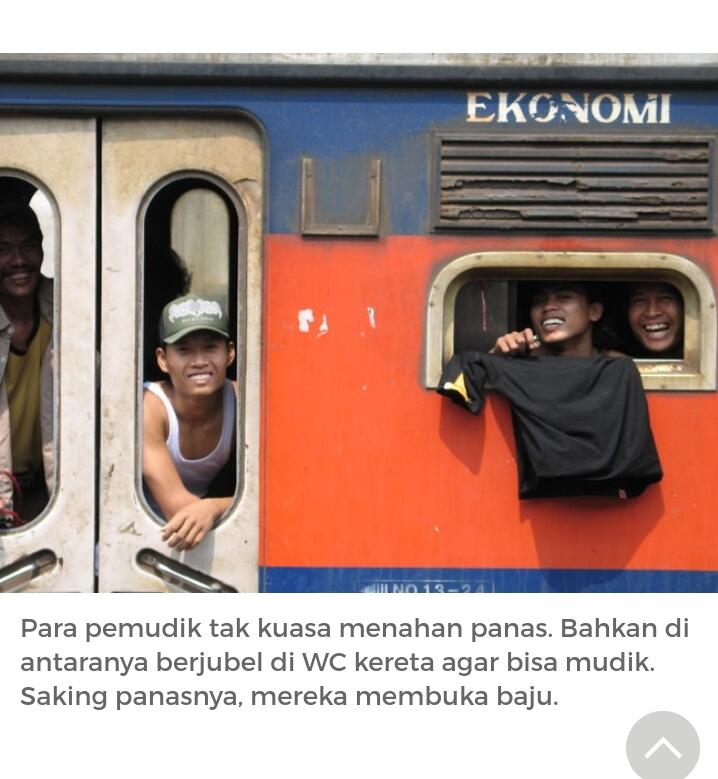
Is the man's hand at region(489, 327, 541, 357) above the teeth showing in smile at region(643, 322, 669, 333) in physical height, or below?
below

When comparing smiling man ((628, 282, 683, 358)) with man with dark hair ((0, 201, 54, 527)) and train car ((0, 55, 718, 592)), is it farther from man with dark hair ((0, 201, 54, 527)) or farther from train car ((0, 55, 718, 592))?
man with dark hair ((0, 201, 54, 527))

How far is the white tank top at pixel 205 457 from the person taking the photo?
15.1ft

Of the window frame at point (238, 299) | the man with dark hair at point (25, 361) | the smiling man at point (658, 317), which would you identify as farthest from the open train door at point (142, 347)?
the smiling man at point (658, 317)

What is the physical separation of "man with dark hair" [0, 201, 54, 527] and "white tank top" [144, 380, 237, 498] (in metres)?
0.36

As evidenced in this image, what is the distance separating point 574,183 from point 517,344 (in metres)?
0.47

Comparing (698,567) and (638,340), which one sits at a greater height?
(638,340)

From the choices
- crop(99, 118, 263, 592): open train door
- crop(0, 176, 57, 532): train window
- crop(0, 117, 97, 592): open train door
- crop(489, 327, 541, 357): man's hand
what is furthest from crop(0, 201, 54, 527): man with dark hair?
crop(489, 327, 541, 357): man's hand

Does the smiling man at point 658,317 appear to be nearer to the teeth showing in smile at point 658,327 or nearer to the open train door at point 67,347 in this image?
the teeth showing in smile at point 658,327

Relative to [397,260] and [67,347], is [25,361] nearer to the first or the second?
[67,347]

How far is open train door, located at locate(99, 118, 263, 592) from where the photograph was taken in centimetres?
450

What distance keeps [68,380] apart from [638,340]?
5.28ft
